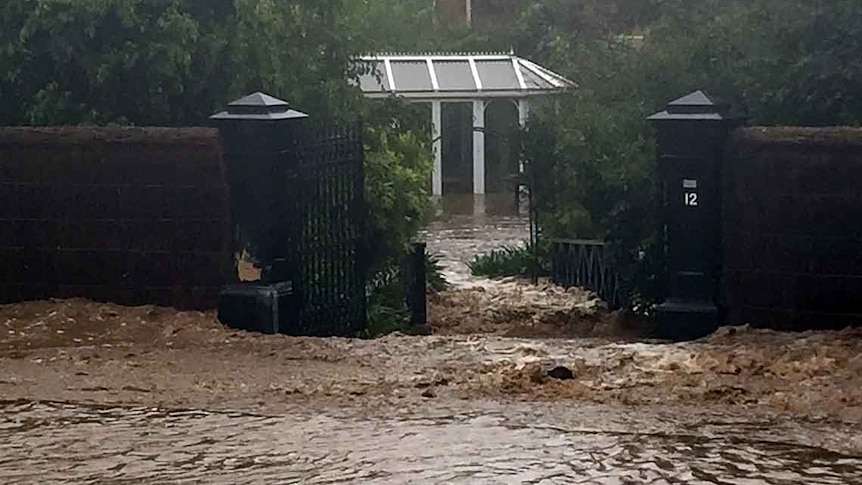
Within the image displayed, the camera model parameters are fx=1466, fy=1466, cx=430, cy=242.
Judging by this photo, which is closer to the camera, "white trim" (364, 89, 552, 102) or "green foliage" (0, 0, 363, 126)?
"green foliage" (0, 0, 363, 126)

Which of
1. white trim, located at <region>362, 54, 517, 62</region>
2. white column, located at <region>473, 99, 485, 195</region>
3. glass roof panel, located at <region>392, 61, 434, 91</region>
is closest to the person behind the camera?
glass roof panel, located at <region>392, 61, 434, 91</region>

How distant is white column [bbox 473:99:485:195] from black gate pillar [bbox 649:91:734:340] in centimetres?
2238

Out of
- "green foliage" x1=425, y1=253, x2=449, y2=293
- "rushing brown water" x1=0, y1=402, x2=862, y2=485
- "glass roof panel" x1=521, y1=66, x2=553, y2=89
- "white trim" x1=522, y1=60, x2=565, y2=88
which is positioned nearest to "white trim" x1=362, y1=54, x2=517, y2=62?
"white trim" x1=522, y1=60, x2=565, y2=88

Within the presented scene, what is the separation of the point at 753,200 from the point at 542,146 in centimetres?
753

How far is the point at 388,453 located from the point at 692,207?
4.42m

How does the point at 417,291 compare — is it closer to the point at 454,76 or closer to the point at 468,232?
the point at 468,232

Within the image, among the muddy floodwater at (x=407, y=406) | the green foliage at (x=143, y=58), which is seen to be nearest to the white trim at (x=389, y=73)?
the green foliage at (x=143, y=58)

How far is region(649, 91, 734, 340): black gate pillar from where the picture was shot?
11.5m

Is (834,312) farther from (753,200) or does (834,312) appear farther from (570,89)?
(570,89)

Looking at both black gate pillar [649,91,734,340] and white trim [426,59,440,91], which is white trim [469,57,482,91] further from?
black gate pillar [649,91,734,340]

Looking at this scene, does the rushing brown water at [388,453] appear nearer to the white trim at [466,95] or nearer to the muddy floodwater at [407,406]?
the muddy floodwater at [407,406]

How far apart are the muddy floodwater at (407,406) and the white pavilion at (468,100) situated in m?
20.6

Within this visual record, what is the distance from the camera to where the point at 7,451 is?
27.3ft

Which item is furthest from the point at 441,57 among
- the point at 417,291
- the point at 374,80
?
the point at 417,291
